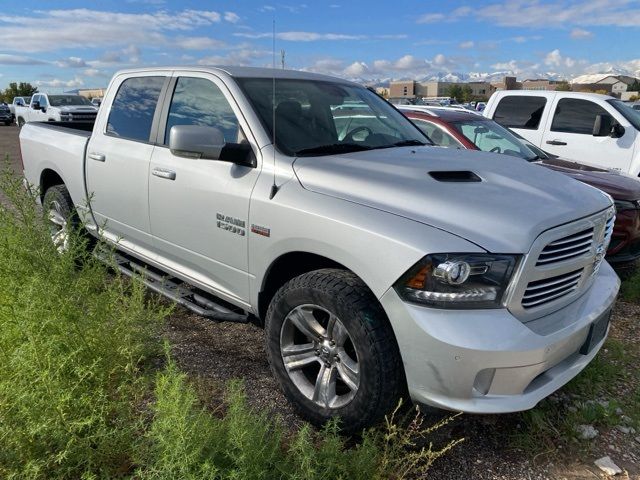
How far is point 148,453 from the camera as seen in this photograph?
216 centimetres

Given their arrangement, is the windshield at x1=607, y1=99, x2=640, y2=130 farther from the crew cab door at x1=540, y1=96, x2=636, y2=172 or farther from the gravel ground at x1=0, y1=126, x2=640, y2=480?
the gravel ground at x1=0, y1=126, x2=640, y2=480

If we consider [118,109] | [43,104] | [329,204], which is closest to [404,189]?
[329,204]

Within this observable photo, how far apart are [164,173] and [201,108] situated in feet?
1.74

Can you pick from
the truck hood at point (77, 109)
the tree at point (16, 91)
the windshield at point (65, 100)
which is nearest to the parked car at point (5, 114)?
the windshield at point (65, 100)

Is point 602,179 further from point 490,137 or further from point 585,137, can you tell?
point 585,137

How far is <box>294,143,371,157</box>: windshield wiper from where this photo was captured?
312 cm

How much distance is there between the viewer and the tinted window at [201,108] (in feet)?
11.0

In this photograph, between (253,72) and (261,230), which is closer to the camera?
(261,230)

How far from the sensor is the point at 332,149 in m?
3.22

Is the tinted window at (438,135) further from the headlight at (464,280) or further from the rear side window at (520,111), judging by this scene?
the headlight at (464,280)

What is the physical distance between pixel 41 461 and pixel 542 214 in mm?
2497

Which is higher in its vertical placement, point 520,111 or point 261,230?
point 520,111

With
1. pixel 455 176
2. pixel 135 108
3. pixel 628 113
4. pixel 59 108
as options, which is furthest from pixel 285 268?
pixel 59 108

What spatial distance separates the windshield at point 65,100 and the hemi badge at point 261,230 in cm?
2223
